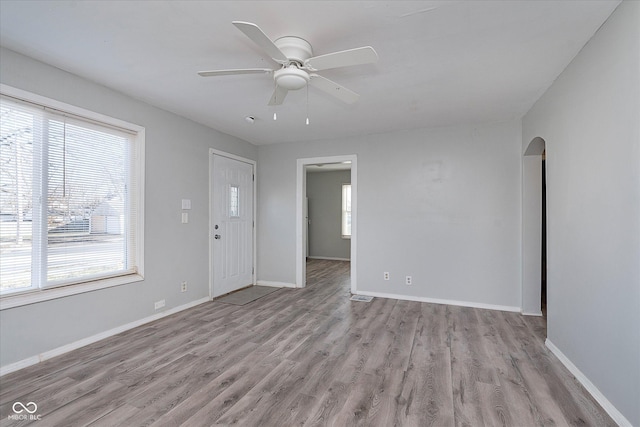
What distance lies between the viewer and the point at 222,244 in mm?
4621

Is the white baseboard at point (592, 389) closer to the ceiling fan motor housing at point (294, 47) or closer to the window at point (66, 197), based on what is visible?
the ceiling fan motor housing at point (294, 47)

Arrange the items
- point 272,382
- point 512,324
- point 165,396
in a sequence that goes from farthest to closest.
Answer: point 512,324 < point 272,382 < point 165,396

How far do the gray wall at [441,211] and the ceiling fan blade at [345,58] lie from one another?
8.91 ft

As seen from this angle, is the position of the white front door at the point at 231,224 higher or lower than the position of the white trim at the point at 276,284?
higher

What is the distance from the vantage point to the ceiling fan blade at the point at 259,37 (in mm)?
1565

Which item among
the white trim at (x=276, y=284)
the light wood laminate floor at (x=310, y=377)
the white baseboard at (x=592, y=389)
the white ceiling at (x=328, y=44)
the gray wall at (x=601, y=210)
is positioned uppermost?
the white ceiling at (x=328, y=44)

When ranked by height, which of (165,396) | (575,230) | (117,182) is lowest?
(165,396)

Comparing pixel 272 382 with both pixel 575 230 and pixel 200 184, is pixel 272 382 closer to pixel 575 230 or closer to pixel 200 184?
pixel 575 230

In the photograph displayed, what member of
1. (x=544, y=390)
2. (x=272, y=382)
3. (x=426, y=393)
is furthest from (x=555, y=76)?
(x=272, y=382)

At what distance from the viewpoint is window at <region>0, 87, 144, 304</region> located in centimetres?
242

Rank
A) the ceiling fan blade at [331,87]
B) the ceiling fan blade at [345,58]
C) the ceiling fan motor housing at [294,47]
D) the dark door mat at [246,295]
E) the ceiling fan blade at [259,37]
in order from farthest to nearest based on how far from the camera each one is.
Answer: the dark door mat at [246,295]
the ceiling fan blade at [331,87]
the ceiling fan motor housing at [294,47]
the ceiling fan blade at [345,58]
the ceiling fan blade at [259,37]

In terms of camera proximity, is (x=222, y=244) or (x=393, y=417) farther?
(x=222, y=244)

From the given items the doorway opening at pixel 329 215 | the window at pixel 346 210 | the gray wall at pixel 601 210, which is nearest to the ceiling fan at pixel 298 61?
the gray wall at pixel 601 210

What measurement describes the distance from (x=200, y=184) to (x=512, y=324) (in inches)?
169
